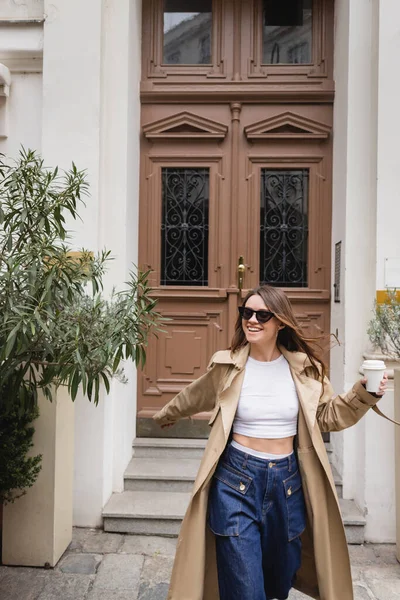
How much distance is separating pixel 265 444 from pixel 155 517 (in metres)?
2.13

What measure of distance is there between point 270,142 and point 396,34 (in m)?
1.34

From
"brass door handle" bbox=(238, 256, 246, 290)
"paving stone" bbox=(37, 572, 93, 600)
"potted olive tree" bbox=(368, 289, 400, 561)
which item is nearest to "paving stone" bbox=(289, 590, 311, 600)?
"potted olive tree" bbox=(368, 289, 400, 561)

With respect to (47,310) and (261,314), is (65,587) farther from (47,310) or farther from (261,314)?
(261,314)

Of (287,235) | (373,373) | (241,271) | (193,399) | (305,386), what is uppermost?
(287,235)

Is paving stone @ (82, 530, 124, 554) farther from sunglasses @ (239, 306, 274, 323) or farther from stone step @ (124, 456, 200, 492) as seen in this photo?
sunglasses @ (239, 306, 274, 323)

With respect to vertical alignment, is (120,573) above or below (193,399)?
below

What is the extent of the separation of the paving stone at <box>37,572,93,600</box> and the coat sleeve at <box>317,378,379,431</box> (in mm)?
2025

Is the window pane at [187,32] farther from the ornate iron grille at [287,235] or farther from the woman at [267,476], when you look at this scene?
the woman at [267,476]

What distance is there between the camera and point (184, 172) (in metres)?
5.02

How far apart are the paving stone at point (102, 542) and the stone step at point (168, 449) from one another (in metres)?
0.80

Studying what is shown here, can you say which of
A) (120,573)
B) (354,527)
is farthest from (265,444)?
(354,527)

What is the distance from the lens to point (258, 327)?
239 centimetres

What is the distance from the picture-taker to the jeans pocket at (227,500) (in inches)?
89.3

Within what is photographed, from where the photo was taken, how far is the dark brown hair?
2.41m
